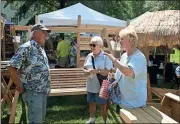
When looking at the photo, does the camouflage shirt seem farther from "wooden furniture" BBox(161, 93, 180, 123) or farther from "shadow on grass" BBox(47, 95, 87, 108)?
"shadow on grass" BBox(47, 95, 87, 108)

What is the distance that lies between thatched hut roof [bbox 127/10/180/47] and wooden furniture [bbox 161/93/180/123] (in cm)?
302

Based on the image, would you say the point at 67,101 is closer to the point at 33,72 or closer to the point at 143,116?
the point at 33,72

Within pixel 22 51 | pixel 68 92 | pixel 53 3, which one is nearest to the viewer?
pixel 22 51

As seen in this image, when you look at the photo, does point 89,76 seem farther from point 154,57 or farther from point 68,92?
point 154,57

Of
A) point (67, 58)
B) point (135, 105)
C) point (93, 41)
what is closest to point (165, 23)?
point (93, 41)

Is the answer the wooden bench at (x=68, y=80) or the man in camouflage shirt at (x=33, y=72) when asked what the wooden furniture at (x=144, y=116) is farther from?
the wooden bench at (x=68, y=80)

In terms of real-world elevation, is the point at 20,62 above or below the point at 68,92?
above

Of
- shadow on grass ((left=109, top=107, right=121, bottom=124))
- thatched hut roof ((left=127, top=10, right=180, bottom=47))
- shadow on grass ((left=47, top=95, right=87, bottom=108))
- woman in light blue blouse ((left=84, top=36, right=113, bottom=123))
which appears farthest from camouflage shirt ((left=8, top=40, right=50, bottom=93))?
shadow on grass ((left=47, top=95, right=87, bottom=108))

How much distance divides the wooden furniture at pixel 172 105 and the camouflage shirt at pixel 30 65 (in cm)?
163

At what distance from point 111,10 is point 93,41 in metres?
20.2

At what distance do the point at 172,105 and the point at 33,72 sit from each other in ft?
6.11

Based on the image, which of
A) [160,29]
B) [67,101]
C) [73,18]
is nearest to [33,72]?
[160,29]

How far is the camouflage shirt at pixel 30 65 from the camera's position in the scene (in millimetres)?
3891

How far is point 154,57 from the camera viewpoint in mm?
12570
